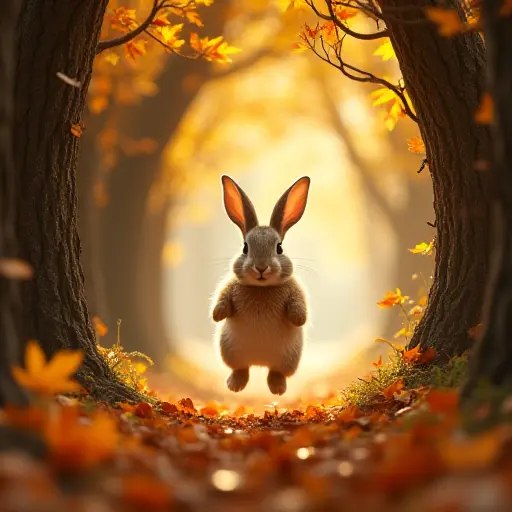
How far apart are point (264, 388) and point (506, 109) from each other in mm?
13039

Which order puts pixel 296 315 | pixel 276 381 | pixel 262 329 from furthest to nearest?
pixel 276 381 < pixel 262 329 < pixel 296 315

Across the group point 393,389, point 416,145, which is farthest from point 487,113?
point 416,145

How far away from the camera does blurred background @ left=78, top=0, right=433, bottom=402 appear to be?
41.5ft

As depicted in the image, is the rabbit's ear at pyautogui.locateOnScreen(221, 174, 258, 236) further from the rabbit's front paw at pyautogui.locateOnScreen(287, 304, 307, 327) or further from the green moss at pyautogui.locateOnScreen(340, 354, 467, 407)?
the green moss at pyautogui.locateOnScreen(340, 354, 467, 407)

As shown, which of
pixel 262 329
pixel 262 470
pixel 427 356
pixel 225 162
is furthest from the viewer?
pixel 225 162

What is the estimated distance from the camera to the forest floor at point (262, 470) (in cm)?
203

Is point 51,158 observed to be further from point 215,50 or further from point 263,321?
point 263,321

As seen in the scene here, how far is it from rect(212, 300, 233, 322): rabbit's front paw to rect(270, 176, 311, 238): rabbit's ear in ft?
2.75

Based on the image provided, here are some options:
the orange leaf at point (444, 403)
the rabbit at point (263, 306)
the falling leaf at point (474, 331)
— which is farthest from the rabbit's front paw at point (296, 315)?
the orange leaf at point (444, 403)

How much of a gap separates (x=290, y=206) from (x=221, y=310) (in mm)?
1173

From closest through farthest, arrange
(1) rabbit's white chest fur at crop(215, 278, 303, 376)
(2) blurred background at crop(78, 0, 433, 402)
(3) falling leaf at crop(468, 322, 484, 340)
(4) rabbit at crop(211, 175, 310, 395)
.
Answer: (3) falling leaf at crop(468, 322, 484, 340)
(4) rabbit at crop(211, 175, 310, 395)
(1) rabbit's white chest fur at crop(215, 278, 303, 376)
(2) blurred background at crop(78, 0, 433, 402)

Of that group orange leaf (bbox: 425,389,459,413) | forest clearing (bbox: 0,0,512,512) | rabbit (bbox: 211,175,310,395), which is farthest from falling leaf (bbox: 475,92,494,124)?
rabbit (bbox: 211,175,310,395)

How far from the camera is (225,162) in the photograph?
24938 mm

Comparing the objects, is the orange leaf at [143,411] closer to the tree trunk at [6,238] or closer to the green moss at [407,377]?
the green moss at [407,377]
